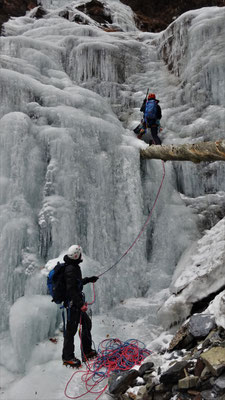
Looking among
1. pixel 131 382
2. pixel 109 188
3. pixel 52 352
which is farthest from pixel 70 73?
pixel 131 382

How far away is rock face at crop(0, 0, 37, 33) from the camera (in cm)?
1470

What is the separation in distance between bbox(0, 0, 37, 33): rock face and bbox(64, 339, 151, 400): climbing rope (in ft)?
48.3

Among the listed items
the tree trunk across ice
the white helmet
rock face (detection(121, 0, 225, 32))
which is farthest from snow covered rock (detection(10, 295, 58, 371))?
rock face (detection(121, 0, 225, 32))

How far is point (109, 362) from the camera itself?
416 cm

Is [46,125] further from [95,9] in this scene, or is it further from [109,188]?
[95,9]

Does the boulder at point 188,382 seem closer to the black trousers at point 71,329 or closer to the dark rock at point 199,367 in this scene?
the dark rock at point 199,367

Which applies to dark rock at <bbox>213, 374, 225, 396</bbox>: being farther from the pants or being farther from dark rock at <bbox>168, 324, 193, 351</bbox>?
the pants

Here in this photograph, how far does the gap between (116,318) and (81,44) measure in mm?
8563

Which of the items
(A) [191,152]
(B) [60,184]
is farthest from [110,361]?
(A) [191,152]

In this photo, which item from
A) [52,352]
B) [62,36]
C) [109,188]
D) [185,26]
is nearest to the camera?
[52,352]

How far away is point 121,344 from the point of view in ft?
15.0

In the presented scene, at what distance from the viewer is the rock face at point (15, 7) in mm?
14696

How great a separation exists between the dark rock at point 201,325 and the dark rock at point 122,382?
0.80 meters

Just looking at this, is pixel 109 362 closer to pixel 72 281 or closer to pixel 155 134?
pixel 72 281
